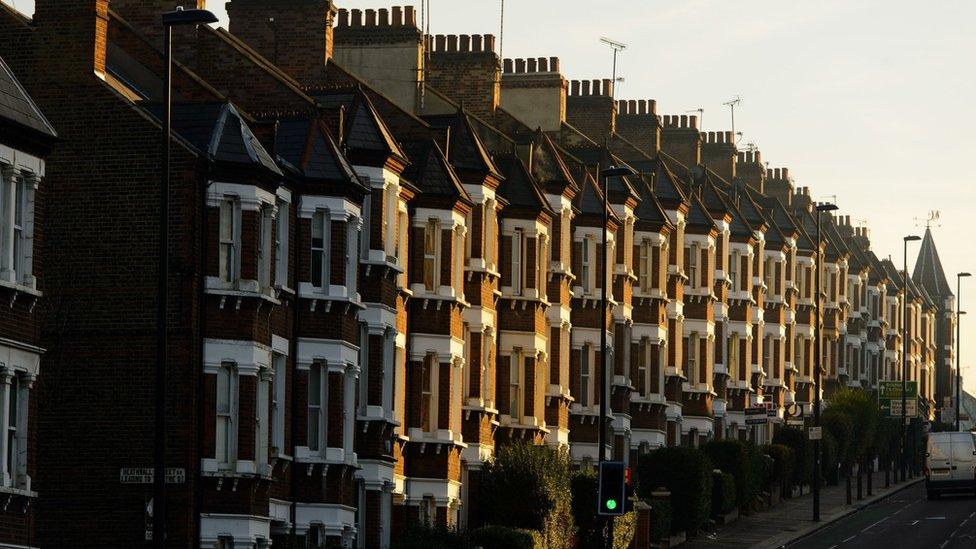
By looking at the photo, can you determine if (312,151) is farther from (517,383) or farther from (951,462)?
(951,462)

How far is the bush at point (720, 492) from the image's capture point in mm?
76875

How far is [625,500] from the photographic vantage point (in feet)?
153

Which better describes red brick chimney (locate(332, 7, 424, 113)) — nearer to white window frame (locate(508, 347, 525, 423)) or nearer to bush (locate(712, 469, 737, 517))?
white window frame (locate(508, 347, 525, 423))

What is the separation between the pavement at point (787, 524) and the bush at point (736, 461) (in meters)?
1.15

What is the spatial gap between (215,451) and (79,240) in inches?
197

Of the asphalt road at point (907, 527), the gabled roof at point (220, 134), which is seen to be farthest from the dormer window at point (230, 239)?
the asphalt road at point (907, 527)

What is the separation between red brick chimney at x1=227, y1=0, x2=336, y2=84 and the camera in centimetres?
5700

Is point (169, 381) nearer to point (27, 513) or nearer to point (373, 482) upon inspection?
point (27, 513)

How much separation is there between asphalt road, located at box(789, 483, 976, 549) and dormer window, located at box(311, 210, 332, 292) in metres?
26.6

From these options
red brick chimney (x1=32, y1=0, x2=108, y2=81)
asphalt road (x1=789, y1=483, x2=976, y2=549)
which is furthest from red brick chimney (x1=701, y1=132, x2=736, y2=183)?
red brick chimney (x1=32, y1=0, x2=108, y2=81)

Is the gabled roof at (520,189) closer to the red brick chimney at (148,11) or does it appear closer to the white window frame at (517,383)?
the white window frame at (517,383)

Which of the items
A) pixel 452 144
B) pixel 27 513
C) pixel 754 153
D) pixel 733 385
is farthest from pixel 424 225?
pixel 754 153

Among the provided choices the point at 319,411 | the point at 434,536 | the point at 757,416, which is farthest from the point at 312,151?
the point at 757,416

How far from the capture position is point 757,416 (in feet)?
263
